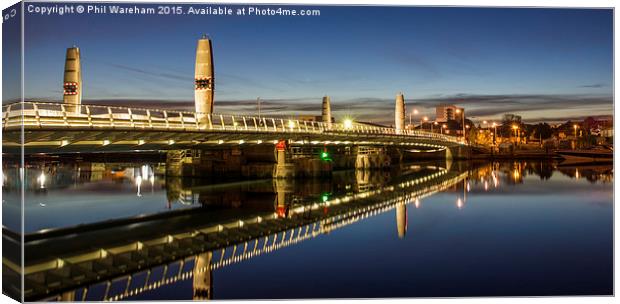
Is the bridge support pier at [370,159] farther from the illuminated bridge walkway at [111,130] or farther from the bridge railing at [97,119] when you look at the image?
the bridge railing at [97,119]

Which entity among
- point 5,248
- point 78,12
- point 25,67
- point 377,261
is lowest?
point 377,261

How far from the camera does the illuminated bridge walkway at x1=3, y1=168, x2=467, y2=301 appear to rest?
16203 millimetres

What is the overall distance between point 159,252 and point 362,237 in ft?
25.8

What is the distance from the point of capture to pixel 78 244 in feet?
74.0

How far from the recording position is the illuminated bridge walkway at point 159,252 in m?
16.2

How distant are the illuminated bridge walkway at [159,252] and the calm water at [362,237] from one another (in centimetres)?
13

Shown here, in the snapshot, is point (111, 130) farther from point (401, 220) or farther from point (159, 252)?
point (401, 220)

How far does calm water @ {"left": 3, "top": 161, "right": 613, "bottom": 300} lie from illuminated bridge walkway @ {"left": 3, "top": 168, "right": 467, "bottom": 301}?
4.9 inches

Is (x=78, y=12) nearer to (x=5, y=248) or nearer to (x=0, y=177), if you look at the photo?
(x=0, y=177)

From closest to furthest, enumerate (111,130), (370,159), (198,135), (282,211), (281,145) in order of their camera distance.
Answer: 1. (111,130)
2. (282,211)
3. (198,135)
4. (281,145)
5. (370,159)

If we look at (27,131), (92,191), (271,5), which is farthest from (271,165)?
(271,5)

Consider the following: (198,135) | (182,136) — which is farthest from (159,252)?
(198,135)

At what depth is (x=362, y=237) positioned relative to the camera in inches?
989

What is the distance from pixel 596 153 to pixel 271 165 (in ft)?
131
